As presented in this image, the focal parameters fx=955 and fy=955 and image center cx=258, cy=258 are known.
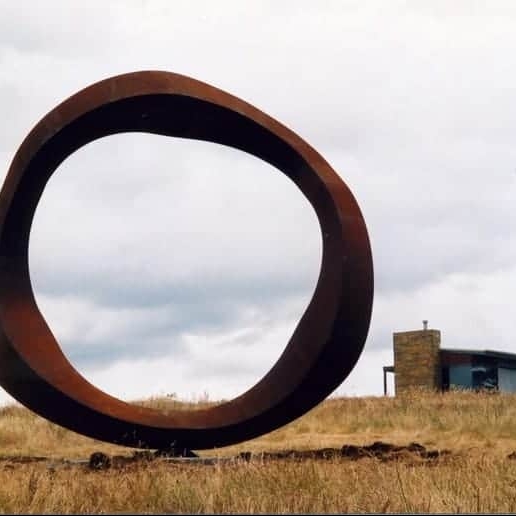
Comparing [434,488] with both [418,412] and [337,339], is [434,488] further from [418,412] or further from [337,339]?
[418,412]

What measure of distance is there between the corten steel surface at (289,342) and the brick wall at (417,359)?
67.9 ft

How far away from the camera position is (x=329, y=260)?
37.3 feet

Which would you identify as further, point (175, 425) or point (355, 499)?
point (175, 425)

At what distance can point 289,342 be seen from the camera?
1172 cm


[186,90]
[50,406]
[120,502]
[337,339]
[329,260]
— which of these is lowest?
[120,502]

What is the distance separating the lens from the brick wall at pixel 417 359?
1255 inches

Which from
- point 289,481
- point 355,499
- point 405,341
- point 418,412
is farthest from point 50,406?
point 405,341

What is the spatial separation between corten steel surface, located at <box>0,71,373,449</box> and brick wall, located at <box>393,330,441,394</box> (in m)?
20.7

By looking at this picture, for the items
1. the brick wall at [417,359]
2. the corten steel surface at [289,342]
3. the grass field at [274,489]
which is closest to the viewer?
the grass field at [274,489]

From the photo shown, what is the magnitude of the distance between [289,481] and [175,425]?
15.5ft

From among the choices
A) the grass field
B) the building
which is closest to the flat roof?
the building

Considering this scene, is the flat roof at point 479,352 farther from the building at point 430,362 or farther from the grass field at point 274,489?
the grass field at point 274,489

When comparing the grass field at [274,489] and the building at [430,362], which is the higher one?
the building at [430,362]

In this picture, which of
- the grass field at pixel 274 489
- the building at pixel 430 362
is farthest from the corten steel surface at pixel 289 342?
the building at pixel 430 362
